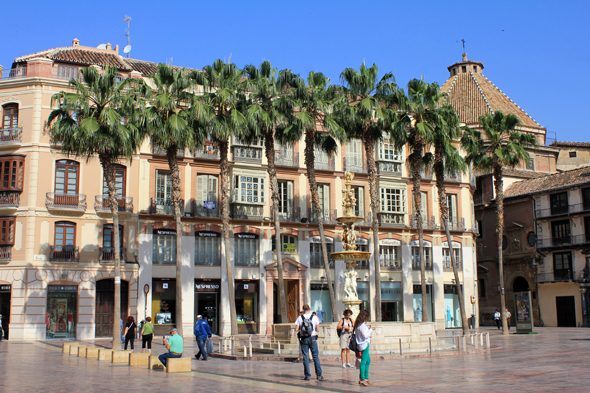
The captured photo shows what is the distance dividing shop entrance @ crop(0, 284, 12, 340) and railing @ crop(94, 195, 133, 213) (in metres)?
6.58

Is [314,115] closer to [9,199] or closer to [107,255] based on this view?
[107,255]

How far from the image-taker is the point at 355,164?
47.2m

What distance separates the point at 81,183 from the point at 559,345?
89.7ft

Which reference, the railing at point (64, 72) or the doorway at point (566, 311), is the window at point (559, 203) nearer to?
the doorway at point (566, 311)

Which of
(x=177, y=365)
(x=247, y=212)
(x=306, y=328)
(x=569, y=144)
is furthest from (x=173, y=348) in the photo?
(x=569, y=144)

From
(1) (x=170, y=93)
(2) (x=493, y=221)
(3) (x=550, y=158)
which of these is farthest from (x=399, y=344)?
(3) (x=550, y=158)

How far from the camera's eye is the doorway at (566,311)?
53.9 metres

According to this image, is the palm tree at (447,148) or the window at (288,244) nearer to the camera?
the palm tree at (447,148)

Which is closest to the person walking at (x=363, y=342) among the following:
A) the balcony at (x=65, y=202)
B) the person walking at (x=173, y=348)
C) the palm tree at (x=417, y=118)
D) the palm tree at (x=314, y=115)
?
the person walking at (x=173, y=348)

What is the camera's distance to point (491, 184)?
6100 centimetres

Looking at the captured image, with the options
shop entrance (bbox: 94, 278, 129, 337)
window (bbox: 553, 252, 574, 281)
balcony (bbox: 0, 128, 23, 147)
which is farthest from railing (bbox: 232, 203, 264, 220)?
window (bbox: 553, 252, 574, 281)

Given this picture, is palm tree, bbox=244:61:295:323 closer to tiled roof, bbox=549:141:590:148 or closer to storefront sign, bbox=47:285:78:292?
storefront sign, bbox=47:285:78:292

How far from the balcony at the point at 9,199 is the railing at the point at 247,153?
1349 cm

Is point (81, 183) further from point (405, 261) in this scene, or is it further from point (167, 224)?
point (405, 261)
